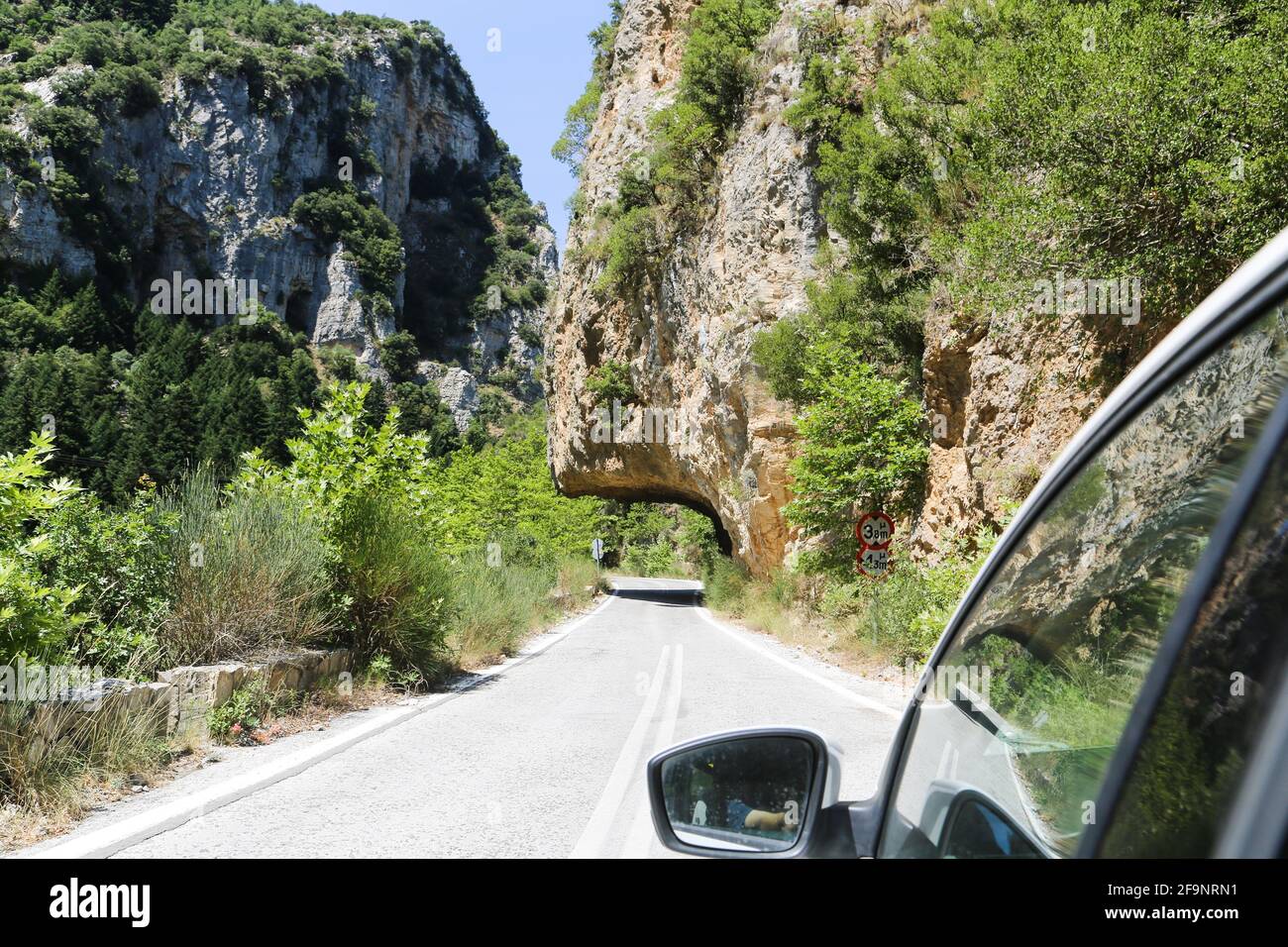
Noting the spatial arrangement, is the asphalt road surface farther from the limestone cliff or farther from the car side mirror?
the limestone cliff

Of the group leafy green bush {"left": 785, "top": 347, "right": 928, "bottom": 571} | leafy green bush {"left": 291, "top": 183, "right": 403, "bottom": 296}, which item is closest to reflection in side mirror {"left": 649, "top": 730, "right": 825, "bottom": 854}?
leafy green bush {"left": 785, "top": 347, "right": 928, "bottom": 571}

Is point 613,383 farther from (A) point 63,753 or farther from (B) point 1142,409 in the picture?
(B) point 1142,409

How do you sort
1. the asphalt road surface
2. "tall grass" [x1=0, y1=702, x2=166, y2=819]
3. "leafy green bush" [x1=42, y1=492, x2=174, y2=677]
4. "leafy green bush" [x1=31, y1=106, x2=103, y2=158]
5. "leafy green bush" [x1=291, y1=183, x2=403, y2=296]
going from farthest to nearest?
"leafy green bush" [x1=291, y1=183, x2=403, y2=296]
"leafy green bush" [x1=31, y1=106, x2=103, y2=158]
"leafy green bush" [x1=42, y1=492, x2=174, y2=677]
"tall grass" [x1=0, y1=702, x2=166, y2=819]
the asphalt road surface

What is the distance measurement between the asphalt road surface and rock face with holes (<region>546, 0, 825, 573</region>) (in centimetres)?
957

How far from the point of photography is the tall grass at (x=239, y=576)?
271 inches

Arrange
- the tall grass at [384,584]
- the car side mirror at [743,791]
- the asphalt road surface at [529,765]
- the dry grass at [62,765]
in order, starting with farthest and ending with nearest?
1. the tall grass at [384,584]
2. the dry grass at [62,765]
3. the asphalt road surface at [529,765]
4. the car side mirror at [743,791]

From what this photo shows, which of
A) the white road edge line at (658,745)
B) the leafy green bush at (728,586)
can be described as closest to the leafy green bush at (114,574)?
the white road edge line at (658,745)

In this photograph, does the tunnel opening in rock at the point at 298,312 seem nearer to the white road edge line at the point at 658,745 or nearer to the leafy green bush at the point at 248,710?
the white road edge line at the point at 658,745

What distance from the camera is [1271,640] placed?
2.28 feet

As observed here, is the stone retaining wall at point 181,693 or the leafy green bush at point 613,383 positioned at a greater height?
the leafy green bush at point 613,383

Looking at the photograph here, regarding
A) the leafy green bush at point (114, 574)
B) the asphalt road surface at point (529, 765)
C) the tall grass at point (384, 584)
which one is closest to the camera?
the asphalt road surface at point (529, 765)

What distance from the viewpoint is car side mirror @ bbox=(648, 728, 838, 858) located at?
5.49 feet

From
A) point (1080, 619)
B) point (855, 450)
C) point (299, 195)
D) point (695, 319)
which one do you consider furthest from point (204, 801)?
point (299, 195)

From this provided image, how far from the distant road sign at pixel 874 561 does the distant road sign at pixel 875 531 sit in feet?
0.34
